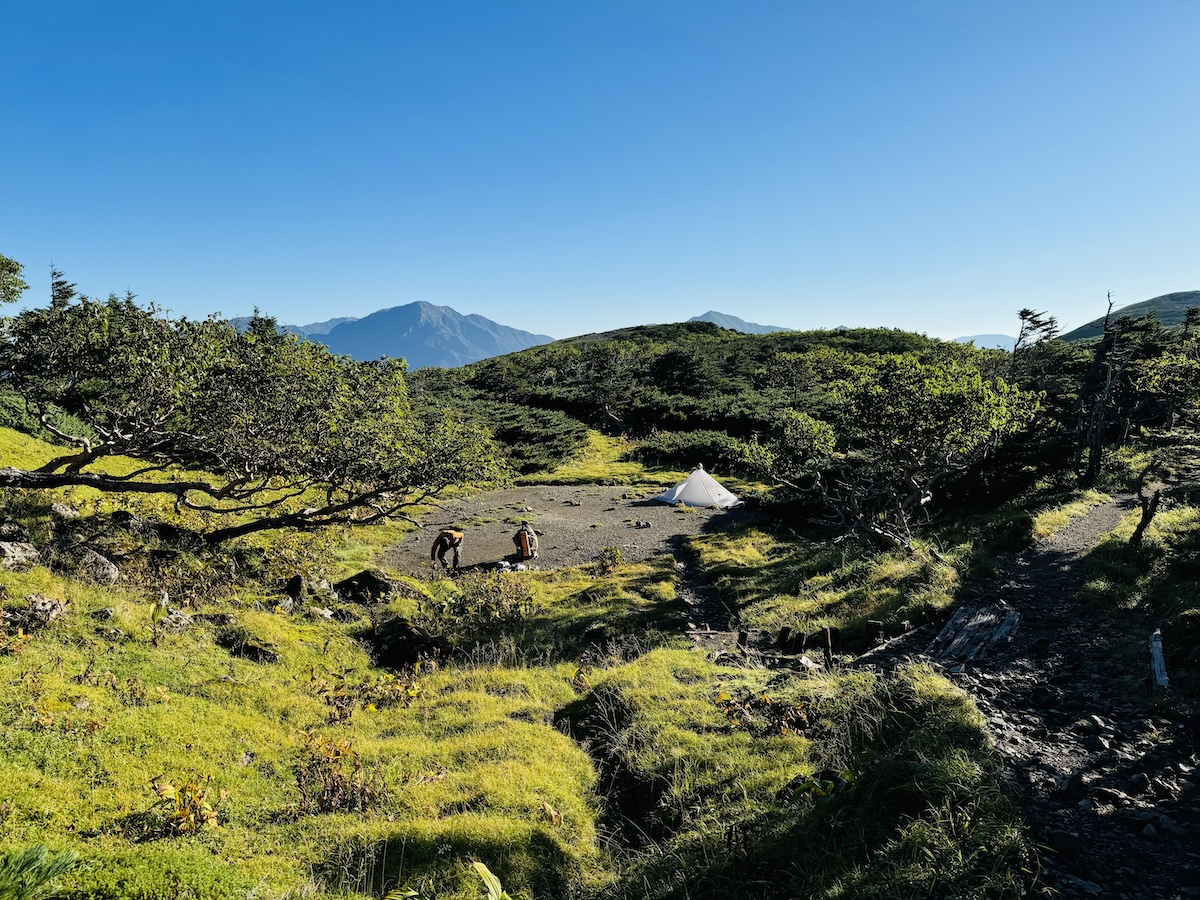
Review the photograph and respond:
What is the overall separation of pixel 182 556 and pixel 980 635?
20846 millimetres

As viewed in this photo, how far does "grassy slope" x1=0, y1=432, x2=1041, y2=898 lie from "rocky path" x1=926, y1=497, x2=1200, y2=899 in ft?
1.82

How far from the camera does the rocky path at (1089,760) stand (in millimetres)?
5203

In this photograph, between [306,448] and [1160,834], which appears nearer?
[1160,834]

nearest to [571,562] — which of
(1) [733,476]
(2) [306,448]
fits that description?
(2) [306,448]

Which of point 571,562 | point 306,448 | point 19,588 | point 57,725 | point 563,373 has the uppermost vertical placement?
point 563,373

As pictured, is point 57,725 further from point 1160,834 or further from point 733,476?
point 733,476

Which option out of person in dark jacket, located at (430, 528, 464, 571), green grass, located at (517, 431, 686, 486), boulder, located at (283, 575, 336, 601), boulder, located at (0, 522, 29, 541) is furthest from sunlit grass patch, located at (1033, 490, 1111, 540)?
boulder, located at (0, 522, 29, 541)

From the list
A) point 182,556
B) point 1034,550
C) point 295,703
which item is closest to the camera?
point 295,703

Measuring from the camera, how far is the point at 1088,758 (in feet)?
23.6

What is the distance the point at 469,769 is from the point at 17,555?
1211cm

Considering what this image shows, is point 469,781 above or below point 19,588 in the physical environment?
below

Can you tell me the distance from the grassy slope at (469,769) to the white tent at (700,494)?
2149 centimetres

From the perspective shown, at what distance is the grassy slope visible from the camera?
568 centimetres

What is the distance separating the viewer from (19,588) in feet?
37.1
